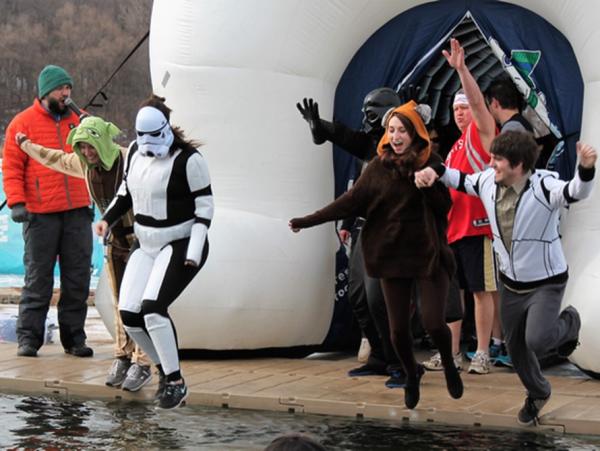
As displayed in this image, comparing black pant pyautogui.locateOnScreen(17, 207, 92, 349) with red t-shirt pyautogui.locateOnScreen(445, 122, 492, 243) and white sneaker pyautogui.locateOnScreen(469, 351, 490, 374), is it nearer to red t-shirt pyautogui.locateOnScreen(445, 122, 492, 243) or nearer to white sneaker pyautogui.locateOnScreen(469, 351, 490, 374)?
red t-shirt pyautogui.locateOnScreen(445, 122, 492, 243)

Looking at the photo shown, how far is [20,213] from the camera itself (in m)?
7.68

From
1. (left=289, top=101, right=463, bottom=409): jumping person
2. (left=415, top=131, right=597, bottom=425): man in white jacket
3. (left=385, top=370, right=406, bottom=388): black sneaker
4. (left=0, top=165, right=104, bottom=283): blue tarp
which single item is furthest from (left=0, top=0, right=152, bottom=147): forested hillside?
(left=415, top=131, right=597, bottom=425): man in white jacket

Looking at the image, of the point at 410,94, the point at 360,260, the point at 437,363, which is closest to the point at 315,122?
the point at 410,94

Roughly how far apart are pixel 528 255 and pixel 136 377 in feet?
7.47

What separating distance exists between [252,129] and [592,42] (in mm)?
2058

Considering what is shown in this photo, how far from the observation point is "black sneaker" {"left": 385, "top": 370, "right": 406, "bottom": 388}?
6.44 meters

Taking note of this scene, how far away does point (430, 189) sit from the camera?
577 centimetres

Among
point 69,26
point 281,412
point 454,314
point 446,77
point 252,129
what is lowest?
point 281,412

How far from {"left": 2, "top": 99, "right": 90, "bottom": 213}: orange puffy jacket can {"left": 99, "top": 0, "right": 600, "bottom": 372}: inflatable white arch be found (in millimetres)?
767

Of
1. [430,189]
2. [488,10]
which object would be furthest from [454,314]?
[488,10]

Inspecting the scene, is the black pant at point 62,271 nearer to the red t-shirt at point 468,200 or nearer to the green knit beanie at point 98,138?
the green knit beanie at point 98,138

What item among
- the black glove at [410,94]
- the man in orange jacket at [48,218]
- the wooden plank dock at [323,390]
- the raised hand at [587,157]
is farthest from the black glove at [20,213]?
the raised hand at [587,157]

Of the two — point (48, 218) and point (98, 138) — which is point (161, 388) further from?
point (48, 218)

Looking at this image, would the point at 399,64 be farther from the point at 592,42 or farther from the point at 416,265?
the point at 416,265
